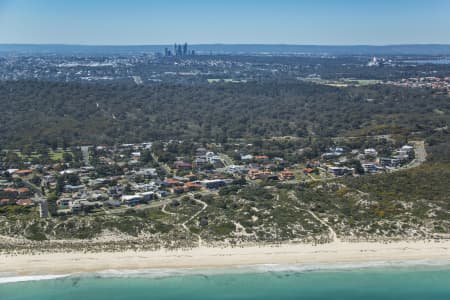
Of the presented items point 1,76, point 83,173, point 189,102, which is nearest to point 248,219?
point 83,173

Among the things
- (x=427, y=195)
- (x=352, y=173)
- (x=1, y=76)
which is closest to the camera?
(x=427, y=195)

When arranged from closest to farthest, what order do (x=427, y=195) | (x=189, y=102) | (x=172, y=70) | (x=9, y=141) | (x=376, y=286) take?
(x=376, y=286), (x=427, y=195), (x=9, y=141), (x=189, y=102), (x=172, y=70)

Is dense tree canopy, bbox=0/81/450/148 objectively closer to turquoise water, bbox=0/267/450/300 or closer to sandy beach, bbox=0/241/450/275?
sandy beach, bbox=0/241/450/275

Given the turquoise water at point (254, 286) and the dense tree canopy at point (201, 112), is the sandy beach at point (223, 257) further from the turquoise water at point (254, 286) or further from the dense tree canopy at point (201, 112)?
the dense tree canopy at point (201, 112)

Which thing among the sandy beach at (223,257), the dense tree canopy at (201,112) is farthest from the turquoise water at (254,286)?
the dense tree canopy at (201,112)

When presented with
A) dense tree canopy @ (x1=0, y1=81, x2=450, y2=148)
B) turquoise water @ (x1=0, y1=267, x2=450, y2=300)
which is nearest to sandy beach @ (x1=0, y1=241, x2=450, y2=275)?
turquoise water @ (x1=0, y1=267, x2=450, y2=300)

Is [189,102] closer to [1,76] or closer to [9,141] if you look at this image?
[9,141]

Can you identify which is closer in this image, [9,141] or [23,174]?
[23,174]

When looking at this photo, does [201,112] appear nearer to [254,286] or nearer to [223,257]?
[223,257]
